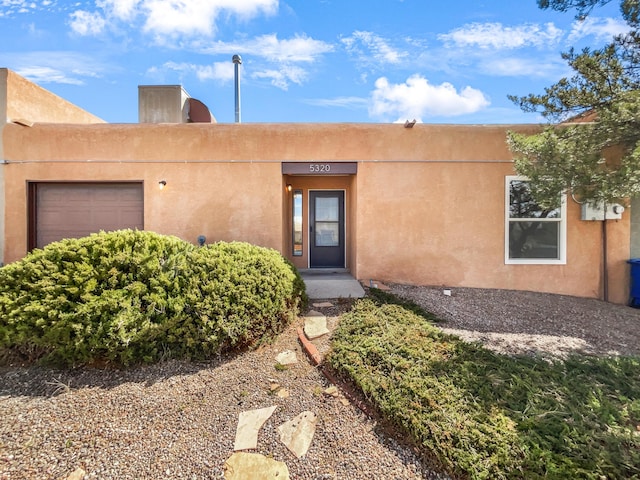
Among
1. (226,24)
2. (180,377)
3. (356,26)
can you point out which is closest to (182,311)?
(180,377)

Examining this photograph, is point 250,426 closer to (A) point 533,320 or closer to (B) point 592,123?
(A) point 533,320

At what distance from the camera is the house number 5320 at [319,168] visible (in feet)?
20.8

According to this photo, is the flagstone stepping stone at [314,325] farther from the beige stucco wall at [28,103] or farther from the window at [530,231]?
the beige stucco wall at [28,103]

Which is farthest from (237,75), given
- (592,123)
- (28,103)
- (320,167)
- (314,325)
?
(592,123)

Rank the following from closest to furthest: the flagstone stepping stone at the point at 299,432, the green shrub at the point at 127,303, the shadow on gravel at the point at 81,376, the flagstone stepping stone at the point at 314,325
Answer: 1. the flagstone stepping stone at the point at 299,432
2. the shadow on gravel at the point at 81,376
3. the green shrub at the point at 127,303
4. the flagstone stepping stone at the point at 314,325

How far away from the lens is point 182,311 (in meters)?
3.43

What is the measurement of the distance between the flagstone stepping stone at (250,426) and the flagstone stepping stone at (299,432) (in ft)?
0.65

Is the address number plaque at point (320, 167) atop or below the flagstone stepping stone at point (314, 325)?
atop

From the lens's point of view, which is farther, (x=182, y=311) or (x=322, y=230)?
(x=322, y=230)

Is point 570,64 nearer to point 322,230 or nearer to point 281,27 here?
point 322,230

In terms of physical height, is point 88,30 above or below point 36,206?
above

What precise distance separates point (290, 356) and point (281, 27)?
8262mm

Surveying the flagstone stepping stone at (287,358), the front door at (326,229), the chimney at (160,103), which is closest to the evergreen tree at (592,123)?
the front door at (326,229)

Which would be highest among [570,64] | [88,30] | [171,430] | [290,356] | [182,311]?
[88,30]
